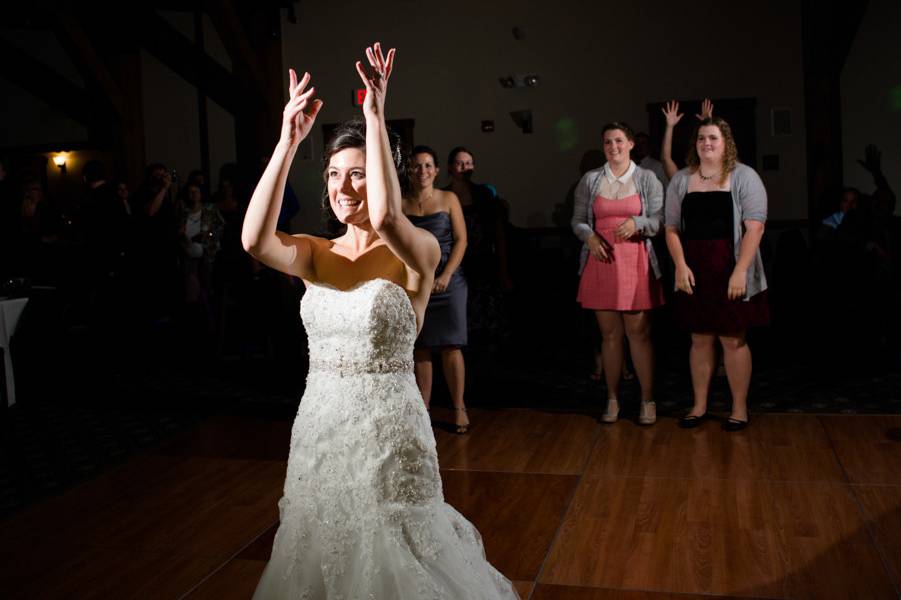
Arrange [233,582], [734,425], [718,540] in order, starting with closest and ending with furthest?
[233,582] < [718,540] < [734,425]

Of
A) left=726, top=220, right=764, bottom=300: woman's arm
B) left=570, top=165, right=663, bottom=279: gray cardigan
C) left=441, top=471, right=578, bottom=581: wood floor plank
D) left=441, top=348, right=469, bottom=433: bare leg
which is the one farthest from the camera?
left=441, top=348, right=469, bottom=433: bare leg

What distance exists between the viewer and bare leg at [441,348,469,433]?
471 centimetres

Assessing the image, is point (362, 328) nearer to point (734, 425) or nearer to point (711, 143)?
point (711, 143)

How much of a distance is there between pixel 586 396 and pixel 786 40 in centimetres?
442

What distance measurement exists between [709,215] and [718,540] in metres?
1.79

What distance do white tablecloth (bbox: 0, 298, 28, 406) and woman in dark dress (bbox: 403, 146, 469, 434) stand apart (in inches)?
80.5

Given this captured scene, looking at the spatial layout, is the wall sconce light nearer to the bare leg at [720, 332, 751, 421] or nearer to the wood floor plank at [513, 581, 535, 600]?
the bare leg at [720, 332, 751, 421]

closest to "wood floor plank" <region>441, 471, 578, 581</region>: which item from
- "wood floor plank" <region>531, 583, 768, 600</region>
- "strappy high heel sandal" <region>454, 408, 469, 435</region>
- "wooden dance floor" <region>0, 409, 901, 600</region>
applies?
"wooden dance floor" <region>0, 409, 901, 600</region>

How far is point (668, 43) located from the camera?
8492 mm

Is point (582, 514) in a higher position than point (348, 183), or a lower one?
lower

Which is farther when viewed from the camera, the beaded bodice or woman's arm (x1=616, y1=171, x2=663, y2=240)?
woman's arm (x1=616, y1=171, x2=663, y2=240)

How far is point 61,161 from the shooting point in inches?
479

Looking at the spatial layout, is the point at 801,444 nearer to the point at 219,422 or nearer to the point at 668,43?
the point at 219,422

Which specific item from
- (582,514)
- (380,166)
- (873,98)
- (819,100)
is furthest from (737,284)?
(873,98)
